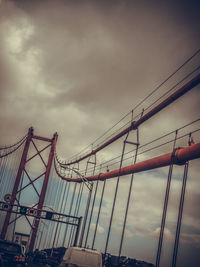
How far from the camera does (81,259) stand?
10016 mm

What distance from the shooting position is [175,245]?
836 centimetres

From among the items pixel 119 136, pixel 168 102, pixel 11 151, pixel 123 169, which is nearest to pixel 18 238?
pixel 11 151

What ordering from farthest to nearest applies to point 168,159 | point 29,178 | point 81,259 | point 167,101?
point 29,178, point 167,101, point 168,159, point 81,259

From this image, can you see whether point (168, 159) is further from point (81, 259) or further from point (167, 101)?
point (81, 259)

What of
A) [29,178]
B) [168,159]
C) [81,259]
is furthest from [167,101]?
[29,178]

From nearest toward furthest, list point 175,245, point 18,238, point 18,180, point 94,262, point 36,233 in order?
point 175,245
point 94,262
point 36,233
point 18,180
point 18,238

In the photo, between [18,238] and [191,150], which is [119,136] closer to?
[191,150]

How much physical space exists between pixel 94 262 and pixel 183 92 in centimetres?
790

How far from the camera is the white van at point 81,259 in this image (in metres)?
9.88

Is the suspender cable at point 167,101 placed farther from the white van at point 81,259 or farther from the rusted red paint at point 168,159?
the white van at point 81,259

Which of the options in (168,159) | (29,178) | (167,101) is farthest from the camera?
(29,178)

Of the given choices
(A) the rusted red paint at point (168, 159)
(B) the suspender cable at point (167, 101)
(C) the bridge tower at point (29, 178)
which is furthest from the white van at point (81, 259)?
(C) the bridge tower at point (29, 178)

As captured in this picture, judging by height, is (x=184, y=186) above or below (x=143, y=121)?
below

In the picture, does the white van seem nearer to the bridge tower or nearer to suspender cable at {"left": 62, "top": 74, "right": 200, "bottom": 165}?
suspender cable at {"left": 62, "top": 74, "right": 200, "bottom": 165}
